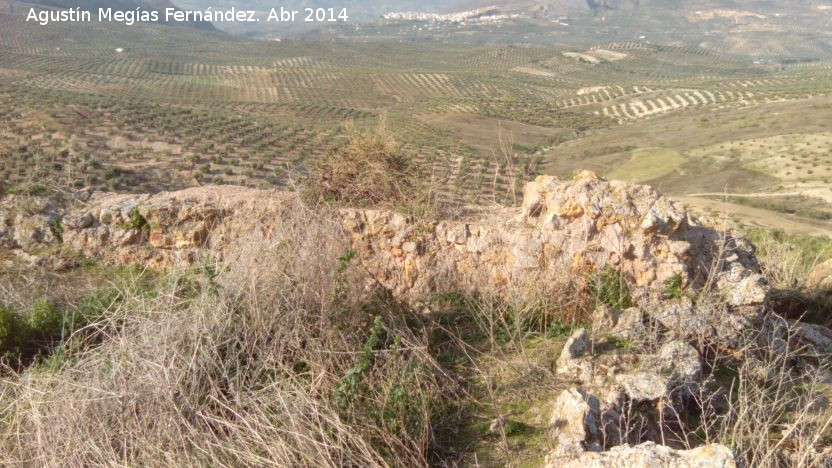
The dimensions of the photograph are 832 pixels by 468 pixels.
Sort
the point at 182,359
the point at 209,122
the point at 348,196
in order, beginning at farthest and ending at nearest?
the point at 209,122
the point at 348,196
the point at 182,359

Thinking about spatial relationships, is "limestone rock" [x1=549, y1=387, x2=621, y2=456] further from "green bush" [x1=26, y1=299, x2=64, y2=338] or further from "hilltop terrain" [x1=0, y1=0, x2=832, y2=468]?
"green bush" [x1=26, y1=299, x2=64, y2=338]

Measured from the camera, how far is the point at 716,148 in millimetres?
40594

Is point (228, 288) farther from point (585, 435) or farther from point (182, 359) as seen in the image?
point (585, 435)

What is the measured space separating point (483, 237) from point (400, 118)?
5100 cm

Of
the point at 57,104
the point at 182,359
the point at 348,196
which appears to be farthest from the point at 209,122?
the point at 182,359

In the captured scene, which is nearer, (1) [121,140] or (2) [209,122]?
(1) [121,140]

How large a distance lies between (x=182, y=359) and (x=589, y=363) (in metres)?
3.00

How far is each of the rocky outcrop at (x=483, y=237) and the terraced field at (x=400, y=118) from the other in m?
0.81

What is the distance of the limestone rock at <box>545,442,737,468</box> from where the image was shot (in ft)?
8.41

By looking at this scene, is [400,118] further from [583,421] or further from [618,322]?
[583,421]

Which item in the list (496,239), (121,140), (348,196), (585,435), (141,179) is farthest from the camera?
(121,140)

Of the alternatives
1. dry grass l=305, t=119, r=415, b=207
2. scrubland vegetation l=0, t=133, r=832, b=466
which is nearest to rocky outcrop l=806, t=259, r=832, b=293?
scrubland vegetation l=0, t=133, r=832, b=466

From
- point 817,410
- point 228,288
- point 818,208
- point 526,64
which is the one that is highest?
point 526,64

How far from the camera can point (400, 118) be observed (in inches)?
2188
